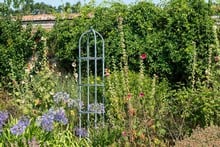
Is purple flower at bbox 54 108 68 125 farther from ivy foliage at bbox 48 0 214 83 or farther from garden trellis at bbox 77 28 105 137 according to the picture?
ivy foliage at bbox 48 0 214 83

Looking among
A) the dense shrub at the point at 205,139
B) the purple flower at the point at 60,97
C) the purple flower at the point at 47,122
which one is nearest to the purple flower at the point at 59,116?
the purple flower at the point at 47,122

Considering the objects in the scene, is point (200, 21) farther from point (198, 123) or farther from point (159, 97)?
point (198, 123)

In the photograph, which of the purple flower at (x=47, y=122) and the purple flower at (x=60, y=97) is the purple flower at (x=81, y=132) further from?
the purple flower at (x=47, y=122)

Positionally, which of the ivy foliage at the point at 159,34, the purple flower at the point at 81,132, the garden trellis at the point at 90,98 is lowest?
the purple flower at the point at 81,132

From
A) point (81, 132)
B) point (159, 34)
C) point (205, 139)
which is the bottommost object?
point (81, 132)

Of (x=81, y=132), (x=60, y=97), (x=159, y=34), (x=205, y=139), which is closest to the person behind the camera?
(x=205, y=139)

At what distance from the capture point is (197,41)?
8.52m

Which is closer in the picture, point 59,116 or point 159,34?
point 59,116

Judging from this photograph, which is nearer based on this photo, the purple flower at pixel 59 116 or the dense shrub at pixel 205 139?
the dense shrub at pixel 205 139

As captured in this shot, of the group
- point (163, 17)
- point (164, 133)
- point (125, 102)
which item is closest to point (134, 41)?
point (163, 17)

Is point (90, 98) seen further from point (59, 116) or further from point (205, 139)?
point (205, 139)

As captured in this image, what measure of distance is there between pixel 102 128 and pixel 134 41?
2822 millimetres

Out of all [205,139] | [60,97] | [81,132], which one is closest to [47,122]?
[81,132]

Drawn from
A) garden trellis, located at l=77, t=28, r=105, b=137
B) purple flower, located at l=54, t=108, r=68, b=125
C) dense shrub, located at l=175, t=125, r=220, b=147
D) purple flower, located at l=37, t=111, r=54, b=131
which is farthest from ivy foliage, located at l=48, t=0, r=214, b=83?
dense shrub, located at l=175, t=125, r=220, b=147
